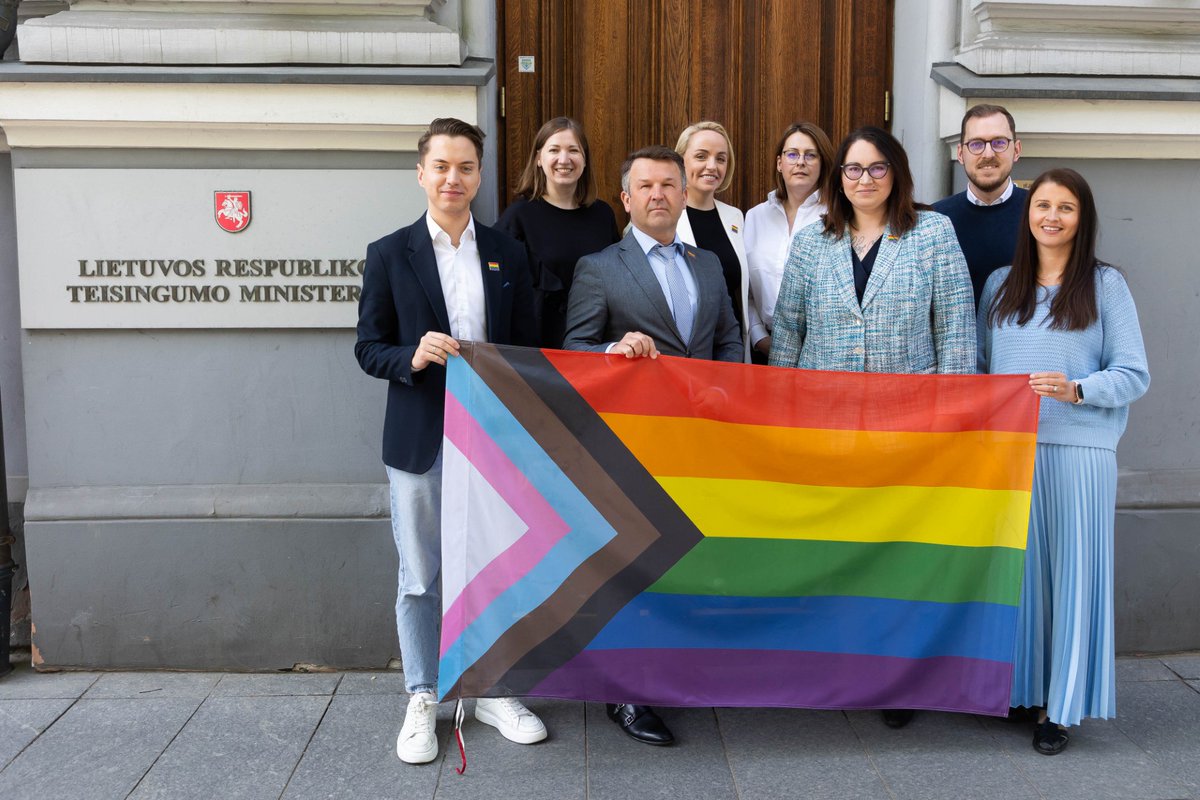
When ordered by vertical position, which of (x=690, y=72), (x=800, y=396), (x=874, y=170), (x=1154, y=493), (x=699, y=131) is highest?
(x=690, y=72)

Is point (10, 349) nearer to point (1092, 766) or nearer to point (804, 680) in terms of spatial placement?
point (804, 680)

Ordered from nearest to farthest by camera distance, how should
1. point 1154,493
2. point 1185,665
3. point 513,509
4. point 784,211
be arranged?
point 513,509 → point 784,211 → point 1185,665 → point 1154,493

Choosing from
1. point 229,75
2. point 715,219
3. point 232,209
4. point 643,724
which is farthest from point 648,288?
point 229,75

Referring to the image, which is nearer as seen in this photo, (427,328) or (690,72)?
(427,328)

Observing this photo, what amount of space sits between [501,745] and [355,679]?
3.17ft

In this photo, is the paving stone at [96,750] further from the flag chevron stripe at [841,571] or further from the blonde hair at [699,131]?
the blonde hair at [699,131]

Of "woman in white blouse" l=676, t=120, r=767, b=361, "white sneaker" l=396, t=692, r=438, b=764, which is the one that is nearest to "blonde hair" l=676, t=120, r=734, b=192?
"woman in white blouse" l=676, t=120, r=767, b=361

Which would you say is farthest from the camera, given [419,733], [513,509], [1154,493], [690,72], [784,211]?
[690,72]

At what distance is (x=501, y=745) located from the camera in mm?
3859

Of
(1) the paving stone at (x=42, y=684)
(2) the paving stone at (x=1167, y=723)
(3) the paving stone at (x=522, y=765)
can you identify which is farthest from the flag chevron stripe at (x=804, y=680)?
(1) the paving stone at (x=42, y=684)

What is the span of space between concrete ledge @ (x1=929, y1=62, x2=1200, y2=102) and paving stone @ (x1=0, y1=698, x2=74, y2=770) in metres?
4.57

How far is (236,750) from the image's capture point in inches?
150

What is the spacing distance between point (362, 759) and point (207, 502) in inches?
57.7

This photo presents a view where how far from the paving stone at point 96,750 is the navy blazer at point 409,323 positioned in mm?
1373
